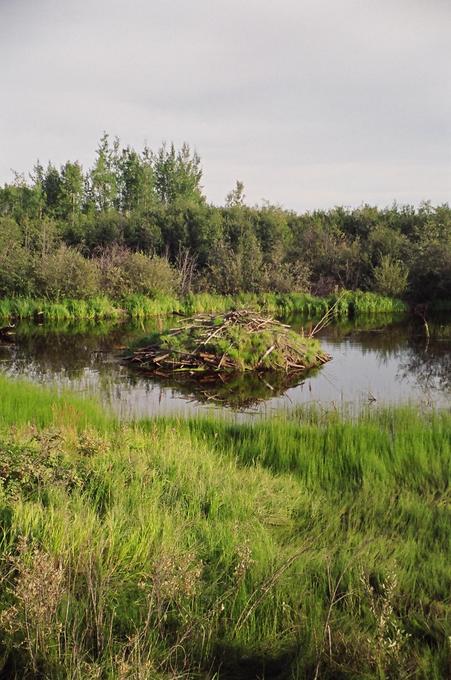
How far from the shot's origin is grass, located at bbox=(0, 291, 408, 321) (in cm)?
2452

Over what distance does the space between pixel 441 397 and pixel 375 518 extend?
643 cm

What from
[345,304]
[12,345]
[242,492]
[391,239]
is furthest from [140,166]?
[242,492]

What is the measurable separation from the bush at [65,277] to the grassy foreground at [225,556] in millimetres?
18965

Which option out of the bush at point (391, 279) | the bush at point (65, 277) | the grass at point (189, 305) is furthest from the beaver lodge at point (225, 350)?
the bush at point (391, 279)

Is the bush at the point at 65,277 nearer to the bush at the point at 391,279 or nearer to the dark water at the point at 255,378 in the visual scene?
the dark water at the point at 255,378

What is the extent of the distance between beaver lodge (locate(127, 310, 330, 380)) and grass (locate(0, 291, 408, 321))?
816cm

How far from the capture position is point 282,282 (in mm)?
29188

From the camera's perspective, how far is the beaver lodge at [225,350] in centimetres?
1405

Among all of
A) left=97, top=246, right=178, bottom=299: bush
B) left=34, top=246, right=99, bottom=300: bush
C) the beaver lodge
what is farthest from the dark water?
left=97, top=246, right=178, bottom=299: bush

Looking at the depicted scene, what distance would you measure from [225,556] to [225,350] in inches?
394

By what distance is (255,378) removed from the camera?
1367 centimetres

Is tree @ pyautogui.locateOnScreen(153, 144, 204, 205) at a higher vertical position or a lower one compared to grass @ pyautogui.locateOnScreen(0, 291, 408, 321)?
higher

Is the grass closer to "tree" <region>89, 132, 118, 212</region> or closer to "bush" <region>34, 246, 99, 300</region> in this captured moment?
"bush" <region>34, 246, 99, 300</region>

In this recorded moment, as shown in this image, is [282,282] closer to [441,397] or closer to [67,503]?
[441,397]
